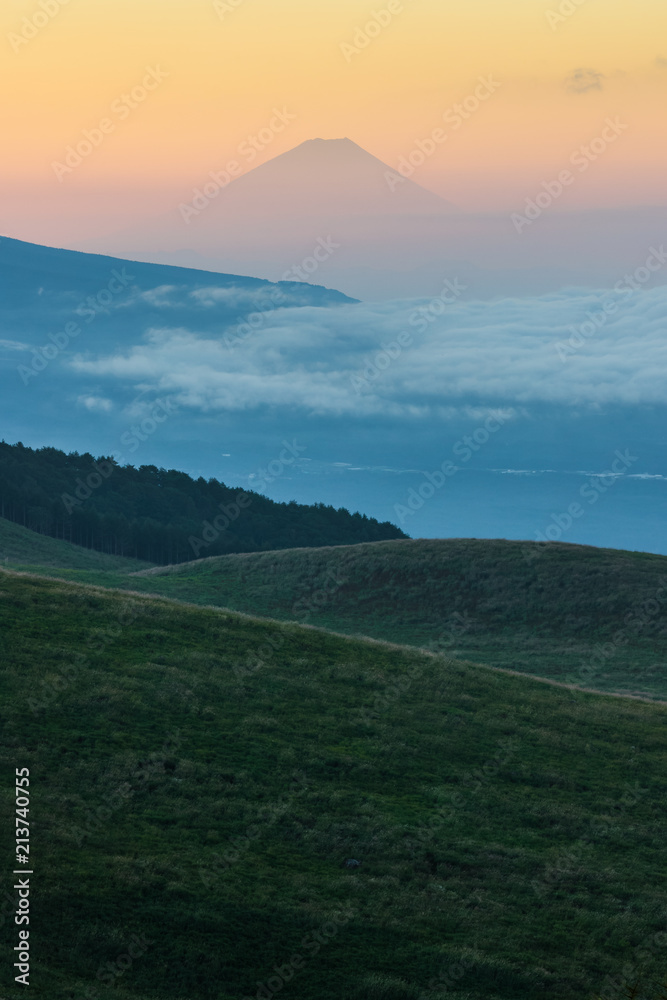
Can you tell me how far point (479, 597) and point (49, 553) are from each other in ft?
175

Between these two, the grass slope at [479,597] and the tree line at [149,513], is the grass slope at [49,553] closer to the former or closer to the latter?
the tree line at [149,513]

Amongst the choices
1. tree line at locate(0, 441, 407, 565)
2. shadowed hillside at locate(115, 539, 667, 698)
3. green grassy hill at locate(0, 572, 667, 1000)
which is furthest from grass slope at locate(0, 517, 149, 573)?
green grassy hill at locate(0, 572, 667, 1000)

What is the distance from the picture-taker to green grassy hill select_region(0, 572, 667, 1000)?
16.0 metres

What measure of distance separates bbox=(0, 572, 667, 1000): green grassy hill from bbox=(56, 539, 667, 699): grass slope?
22234mm

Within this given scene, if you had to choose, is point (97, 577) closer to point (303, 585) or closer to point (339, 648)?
point (303, 585)

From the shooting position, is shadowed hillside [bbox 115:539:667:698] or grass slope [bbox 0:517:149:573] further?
Result: grass slope [bbox 0:517:149:573]

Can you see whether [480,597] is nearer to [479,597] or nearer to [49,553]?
[479,597]

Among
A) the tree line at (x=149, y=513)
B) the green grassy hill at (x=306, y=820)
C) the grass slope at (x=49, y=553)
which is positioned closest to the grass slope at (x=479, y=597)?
the green grassy hill at (x=306, y=820)

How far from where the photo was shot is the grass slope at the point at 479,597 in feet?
180

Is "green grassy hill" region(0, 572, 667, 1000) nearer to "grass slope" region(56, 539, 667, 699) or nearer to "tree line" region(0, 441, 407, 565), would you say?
"grass slope" region(56, 539, 667, 699)

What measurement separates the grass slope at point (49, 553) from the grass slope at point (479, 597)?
75.6ft

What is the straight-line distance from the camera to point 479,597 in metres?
64.3

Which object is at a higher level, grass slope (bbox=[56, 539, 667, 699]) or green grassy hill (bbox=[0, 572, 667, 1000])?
grass slope (bbox=[56, 539, 667, 699])

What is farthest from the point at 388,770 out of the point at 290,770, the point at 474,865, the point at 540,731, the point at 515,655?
the point at 515,655
